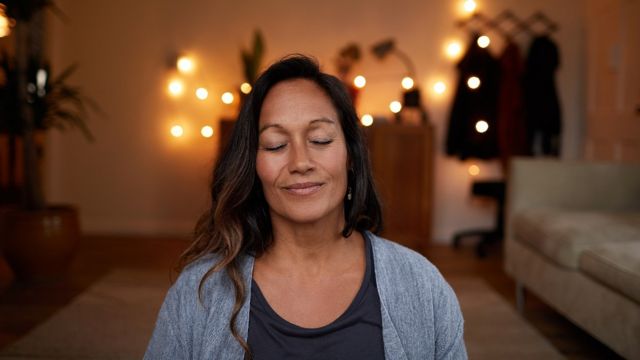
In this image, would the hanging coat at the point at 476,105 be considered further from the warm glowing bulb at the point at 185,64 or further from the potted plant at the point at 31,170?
the potted plant at the point at 31,170

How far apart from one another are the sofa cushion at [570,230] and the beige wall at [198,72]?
2114mm

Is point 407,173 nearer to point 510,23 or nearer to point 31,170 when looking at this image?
point 510,23

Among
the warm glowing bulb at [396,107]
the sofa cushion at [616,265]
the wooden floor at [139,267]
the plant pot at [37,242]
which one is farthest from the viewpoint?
the warm glowing bulb at [396,107]

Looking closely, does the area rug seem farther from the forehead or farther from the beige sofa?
the forehead

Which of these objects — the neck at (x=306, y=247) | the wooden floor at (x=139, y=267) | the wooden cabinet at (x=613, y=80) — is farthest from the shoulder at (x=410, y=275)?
the wooden cabinet at (x=613, y=80)

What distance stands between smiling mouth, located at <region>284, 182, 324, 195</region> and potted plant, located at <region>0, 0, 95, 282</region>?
2612 mm

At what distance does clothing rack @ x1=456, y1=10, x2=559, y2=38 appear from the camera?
5102mm

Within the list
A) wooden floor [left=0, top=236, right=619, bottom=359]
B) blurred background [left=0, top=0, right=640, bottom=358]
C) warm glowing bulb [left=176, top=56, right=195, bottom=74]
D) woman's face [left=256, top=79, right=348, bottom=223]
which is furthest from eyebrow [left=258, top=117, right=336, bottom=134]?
warm glowing bulb [left=176, top=56, right=195, bottom=74]

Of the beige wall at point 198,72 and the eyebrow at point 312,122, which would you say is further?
the beige wall at point 198,72

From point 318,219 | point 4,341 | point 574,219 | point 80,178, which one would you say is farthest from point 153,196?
point 318,219

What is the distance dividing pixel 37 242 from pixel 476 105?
3097mm

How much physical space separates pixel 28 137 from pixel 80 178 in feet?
5.87

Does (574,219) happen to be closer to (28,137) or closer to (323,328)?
(323,328)

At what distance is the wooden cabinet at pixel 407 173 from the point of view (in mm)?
4840
